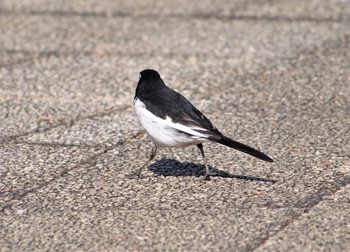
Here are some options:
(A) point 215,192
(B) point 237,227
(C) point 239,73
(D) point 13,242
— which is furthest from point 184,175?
(C) point 239,73

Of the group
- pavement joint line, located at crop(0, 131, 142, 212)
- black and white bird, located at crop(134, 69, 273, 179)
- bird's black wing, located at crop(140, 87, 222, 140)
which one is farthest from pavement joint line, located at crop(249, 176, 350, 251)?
pavement joint line, located at crop(0, 131, 142, 212)

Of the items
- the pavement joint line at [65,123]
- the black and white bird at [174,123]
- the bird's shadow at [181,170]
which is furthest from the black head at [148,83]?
the pavement joint line at [65,123]

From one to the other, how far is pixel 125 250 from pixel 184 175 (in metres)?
1.47

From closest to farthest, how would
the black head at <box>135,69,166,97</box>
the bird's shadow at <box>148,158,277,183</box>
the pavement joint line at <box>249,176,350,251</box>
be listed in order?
the pavement joint line at <box>249,176,350,251</box>
the bird's shadow at <box>148,158,277,183</box>
the black head at <box>135,69,166,97</box>

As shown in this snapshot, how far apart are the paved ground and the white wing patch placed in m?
Result: 0.34

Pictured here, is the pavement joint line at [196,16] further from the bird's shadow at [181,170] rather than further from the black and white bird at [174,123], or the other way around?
the black and white bird at [174,123]

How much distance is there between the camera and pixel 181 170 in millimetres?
6234

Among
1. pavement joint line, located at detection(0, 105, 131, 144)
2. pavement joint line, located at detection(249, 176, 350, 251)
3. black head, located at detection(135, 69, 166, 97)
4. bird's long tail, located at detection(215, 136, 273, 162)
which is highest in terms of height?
black head, located at detection(135, 69, 166, 97)

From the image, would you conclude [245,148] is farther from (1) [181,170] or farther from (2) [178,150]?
(2) [178,150]

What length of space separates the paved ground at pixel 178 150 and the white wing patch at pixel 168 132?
34 centimetres

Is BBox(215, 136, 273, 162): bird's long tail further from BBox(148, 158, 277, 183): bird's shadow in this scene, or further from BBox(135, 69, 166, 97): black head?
BBox(135, 69, 166, 97): black head

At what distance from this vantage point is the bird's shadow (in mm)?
6031

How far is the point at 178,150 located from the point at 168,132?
100cm

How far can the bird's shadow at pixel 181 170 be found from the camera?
6.03 m
